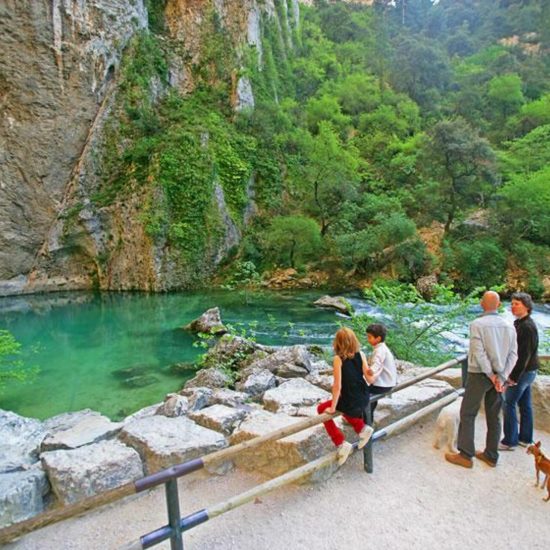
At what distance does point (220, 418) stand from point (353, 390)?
162 centimetres

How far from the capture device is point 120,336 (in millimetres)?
12812

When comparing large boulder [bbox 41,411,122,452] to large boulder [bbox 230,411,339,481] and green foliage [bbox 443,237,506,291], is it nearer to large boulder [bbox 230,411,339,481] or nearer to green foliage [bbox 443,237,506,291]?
large boulder [bbox 230,411,339,481]

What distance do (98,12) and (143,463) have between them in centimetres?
2517

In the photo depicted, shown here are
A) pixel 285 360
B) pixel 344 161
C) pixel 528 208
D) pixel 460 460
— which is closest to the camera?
pixel 460 460

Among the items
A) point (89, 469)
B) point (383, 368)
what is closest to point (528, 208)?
point (383, 368)

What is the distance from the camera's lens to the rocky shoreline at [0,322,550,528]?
3.14m

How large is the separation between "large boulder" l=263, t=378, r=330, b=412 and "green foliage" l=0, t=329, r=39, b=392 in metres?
5.50

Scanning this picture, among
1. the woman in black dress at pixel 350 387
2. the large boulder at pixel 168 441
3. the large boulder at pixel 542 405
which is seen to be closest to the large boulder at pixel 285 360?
the large boulder at pixel 168 441

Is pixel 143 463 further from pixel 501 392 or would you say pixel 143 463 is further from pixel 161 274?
pixel 161 274

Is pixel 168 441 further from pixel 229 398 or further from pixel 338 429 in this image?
pixel 229 398

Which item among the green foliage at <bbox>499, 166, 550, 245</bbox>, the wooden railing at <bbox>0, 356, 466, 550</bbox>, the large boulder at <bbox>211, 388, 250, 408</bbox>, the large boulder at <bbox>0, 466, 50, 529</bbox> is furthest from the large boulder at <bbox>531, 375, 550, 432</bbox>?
→ the green foliage at <bbox>499, 166, 550, 245</bbox>

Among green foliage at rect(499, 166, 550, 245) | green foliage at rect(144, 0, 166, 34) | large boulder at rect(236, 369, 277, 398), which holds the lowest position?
large boulder at rect(236, 369, 277, 398)

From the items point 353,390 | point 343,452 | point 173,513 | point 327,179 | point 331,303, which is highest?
point 327,179

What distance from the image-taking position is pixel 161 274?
21.2 meters
